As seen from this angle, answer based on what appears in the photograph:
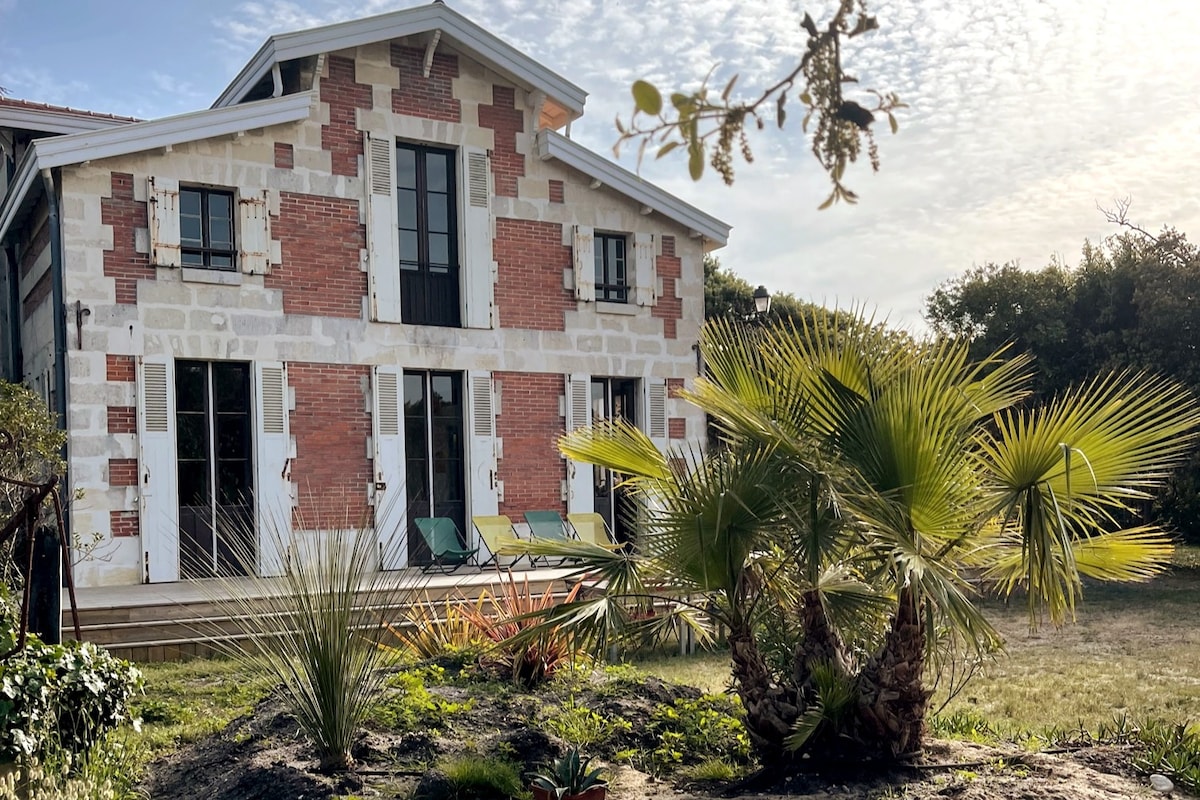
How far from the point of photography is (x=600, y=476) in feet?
50.8

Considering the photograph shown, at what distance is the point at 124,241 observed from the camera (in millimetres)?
12172

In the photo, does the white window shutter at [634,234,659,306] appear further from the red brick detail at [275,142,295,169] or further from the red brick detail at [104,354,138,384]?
the red brick detail at [104,354,138,384]

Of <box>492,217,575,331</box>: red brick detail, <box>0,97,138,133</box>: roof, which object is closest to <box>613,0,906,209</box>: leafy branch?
<box>492,217,575,331</box>: red brick detail

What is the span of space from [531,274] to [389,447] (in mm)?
3138

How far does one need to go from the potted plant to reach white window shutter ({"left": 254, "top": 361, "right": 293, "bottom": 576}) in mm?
8353

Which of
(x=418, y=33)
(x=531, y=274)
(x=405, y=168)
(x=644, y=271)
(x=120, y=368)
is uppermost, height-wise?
(x=418, y=33)

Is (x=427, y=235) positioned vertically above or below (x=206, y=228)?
above

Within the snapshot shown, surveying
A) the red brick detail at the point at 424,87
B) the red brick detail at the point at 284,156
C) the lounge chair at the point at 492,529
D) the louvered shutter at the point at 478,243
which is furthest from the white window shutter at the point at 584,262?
the red brick detail at the point at 284,156

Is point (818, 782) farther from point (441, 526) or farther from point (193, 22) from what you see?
point (441, 526)

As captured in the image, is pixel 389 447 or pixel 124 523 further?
pixel 389 447

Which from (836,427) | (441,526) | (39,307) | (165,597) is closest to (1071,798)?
(836,427)

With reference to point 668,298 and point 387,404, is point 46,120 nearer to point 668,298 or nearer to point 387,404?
point 387,404

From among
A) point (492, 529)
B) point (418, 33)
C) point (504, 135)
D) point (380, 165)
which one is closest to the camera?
point (492, 529)

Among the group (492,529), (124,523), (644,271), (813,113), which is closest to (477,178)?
(644,271)
